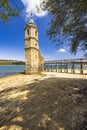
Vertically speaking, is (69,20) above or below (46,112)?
above

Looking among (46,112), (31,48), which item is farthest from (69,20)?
(31,48)

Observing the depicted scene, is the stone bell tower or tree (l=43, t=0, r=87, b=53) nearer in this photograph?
tree (l=43, t=0, r=87, b=53)

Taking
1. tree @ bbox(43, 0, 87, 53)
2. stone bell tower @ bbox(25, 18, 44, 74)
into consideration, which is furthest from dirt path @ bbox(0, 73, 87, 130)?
stone bell tower @ bbox(25, 18, 44, 74)

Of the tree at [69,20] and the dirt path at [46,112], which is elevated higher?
the tree at [69,20]

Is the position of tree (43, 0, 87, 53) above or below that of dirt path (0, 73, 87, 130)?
above

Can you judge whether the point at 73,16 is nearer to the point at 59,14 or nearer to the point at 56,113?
the point at 59,14

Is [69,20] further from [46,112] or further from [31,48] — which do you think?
[31,48]

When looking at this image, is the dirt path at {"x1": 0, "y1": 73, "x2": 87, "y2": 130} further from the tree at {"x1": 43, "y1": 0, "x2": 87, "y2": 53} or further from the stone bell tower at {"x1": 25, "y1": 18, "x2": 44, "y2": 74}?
the stone bell tower at {"x1": 25, "y1": 18, "x2": 44, "y2": 74}

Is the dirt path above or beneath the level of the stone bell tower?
beneath

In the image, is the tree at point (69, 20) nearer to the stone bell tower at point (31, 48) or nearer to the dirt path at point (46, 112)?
the dirt path at point (46, 112)

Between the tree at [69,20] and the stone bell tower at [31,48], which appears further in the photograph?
the stone bell tower at [31,48]

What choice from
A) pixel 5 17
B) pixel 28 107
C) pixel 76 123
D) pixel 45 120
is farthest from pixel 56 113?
pixel 5 17

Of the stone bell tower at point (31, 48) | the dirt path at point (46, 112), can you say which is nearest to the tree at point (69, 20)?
the dirt path at point (46, 112)

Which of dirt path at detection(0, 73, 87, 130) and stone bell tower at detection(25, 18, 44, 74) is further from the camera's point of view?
stone bell tower at detection(25, 18, 44, 74)
